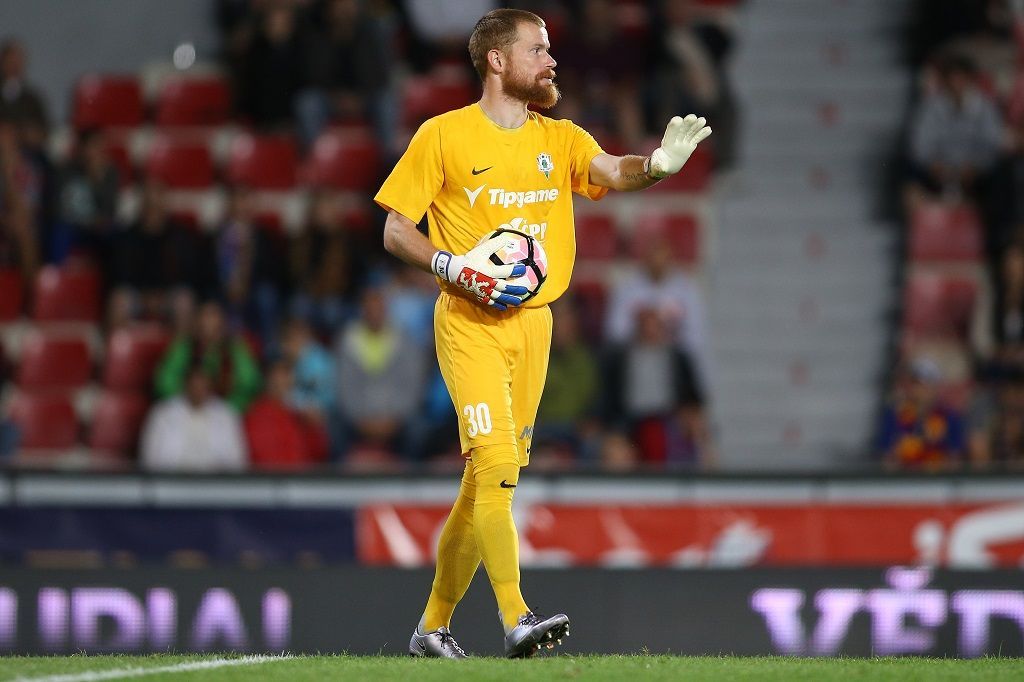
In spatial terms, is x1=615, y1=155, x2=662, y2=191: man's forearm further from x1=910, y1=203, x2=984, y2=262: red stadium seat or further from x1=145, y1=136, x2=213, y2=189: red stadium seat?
x1=145, y1=136, x2=213, y2=189: red stadium seat

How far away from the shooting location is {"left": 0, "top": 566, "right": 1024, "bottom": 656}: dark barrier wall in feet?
24.3

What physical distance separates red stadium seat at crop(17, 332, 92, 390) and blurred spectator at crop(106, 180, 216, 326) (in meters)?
0.42

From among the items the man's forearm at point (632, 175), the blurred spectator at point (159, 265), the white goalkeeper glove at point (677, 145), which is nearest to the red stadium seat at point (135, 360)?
the blurred spectator at point (159, 265)

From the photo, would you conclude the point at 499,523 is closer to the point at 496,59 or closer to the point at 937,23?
the point at 496,59

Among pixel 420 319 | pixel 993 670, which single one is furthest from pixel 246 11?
pixel 993 670

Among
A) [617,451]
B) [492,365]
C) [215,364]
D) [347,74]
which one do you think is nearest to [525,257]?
[492,365]

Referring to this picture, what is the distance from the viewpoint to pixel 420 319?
40.1 ft

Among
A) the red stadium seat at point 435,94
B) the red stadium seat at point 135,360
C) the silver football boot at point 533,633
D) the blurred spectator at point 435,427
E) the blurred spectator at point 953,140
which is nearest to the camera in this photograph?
the silver football boot at point 533,633

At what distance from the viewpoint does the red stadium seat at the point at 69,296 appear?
43.2 feet

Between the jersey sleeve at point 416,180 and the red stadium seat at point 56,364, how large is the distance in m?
7.21

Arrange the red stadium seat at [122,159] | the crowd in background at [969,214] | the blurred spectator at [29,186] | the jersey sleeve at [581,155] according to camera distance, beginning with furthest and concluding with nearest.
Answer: the red stadium seat at [122,159] < the blurred spectator at [29,186] < the crowd in background at [969,214] < the jersey sleeve at [581,155]

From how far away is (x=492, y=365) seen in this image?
6160mm

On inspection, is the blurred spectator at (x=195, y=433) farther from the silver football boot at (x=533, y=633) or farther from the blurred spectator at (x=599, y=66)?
the silver football boot at (x=533, y=633)

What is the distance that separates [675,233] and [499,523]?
7208 millimetres
